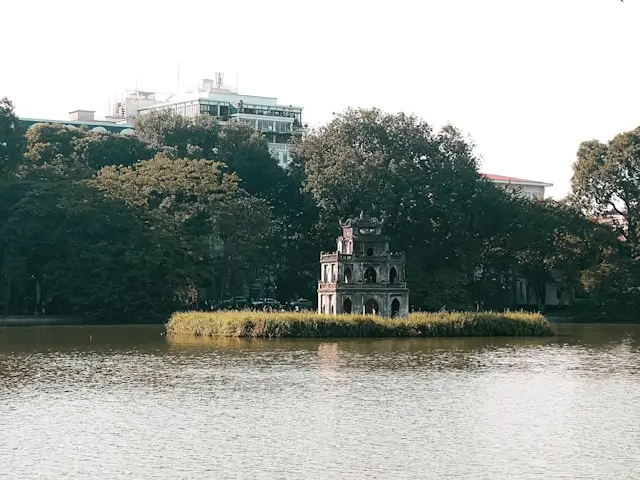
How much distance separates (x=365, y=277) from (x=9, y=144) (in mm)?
30005

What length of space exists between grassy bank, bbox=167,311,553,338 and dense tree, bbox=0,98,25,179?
26.8 metres

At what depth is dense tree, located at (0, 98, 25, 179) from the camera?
3504 inches

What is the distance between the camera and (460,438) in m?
31.8

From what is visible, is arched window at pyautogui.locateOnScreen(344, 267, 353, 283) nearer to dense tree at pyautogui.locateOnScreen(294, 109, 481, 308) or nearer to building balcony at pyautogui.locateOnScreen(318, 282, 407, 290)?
building balcony at pyautogui.locateOnScreen(318, 282, 407, 290)

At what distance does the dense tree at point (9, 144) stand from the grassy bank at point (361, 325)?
26758 millimetres

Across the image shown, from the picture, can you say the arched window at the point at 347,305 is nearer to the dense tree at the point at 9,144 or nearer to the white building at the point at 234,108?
the dense tree at the point at 9,144

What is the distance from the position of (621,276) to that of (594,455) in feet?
215

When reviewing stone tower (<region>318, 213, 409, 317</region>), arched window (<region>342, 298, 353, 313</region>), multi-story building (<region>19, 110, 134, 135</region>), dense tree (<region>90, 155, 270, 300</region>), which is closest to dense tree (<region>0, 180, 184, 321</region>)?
dense tree (<region>90, 155, 270, 300</region>)

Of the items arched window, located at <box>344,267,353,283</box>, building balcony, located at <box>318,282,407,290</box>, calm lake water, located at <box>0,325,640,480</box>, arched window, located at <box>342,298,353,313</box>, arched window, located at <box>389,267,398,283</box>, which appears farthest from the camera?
arched window, located at <box>389,267,398,283</box>

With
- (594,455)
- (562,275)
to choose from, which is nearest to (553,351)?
(594,455)

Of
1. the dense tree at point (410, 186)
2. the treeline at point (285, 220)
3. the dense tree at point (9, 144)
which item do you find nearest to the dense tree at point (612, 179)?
the treeline at point (285, 220)

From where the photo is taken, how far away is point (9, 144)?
293 feet

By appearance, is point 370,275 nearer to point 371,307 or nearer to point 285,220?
point 371,307

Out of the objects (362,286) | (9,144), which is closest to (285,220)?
(9,144)
